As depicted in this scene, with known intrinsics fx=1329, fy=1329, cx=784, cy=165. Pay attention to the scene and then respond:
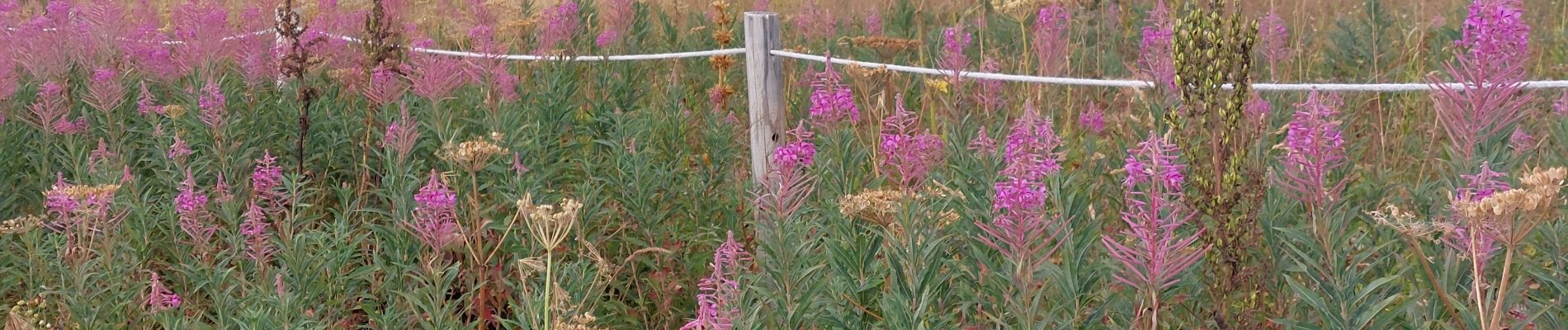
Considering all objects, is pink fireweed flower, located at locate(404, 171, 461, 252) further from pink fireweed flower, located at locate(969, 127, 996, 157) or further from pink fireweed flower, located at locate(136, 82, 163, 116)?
pink fireweed flower, located at locate(136, 82, 163, 116)

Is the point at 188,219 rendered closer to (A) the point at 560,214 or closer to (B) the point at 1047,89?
(A) the point at 560,214

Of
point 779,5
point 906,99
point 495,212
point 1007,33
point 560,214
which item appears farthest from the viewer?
point 779,5

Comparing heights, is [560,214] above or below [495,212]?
above

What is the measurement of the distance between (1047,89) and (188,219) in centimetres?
384

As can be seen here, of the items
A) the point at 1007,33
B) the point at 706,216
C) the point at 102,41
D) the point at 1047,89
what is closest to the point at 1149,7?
the point at 1007,33

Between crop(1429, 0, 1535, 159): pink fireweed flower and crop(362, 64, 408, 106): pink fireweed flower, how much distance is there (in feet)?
12.0

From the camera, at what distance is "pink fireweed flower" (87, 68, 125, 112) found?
498 cm

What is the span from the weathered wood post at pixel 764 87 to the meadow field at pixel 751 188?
0.19 ft

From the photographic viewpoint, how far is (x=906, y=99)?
6.10m

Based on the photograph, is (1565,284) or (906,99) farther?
(906,99)

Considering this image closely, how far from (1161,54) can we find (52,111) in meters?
4.06

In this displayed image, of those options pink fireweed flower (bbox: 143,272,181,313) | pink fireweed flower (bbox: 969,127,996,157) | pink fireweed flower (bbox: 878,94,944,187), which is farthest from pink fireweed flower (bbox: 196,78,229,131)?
pink fireweed flower (bbox: 969,127,996,157)

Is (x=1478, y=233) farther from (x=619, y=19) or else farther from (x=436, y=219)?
(x=619, y=19)

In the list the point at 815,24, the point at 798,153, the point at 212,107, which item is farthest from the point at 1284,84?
the point at 815,24
